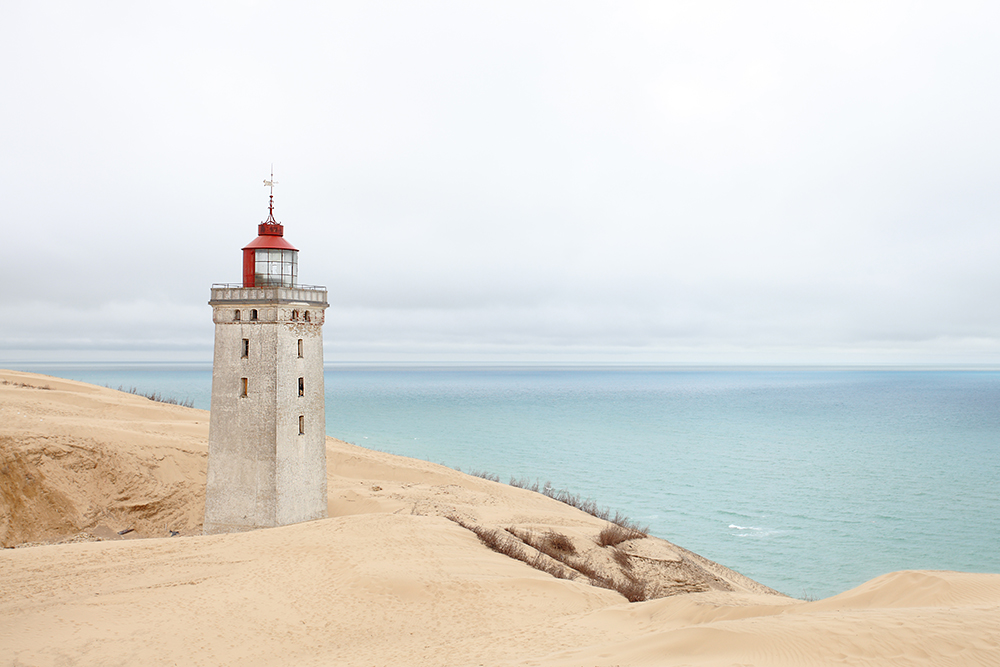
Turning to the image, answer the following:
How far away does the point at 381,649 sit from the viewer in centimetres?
1135

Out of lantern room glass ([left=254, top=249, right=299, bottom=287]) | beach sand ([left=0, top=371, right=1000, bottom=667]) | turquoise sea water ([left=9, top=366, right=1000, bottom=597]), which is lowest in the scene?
turquoise sea water ([left=9, top=366, right=1000, bottom=597])

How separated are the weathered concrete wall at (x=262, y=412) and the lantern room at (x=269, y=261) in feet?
2.30

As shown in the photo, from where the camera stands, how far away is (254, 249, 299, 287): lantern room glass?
21.0 meters

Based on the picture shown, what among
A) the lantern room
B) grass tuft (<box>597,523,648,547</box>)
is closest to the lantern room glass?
the lantern room

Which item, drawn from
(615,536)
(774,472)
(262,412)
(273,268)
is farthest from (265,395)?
(774,472)

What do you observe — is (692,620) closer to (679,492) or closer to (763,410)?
(679,492)

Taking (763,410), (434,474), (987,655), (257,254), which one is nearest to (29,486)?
(257,254)

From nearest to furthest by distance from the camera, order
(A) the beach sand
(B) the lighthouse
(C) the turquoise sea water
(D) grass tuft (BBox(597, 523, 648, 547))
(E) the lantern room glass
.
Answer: (A) the beach sand, (B) the lighthouse, (D) grass tuft (BBox(597, 523, 648, 547)), (E) the lantern room glass, (C) the turquoise sea water

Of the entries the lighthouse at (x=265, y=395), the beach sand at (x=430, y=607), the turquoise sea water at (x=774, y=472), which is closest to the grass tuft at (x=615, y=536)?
the beach sand at (x=430, y=607)

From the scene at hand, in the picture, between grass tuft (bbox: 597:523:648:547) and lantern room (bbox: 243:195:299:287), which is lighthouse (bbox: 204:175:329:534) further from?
grass tuft (bbox: 597:523:648:547)

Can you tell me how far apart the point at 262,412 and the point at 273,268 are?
4.69 metres

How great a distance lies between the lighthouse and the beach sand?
359 cm

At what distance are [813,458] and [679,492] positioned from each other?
70.7 ft

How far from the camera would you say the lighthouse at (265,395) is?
20391 mm
